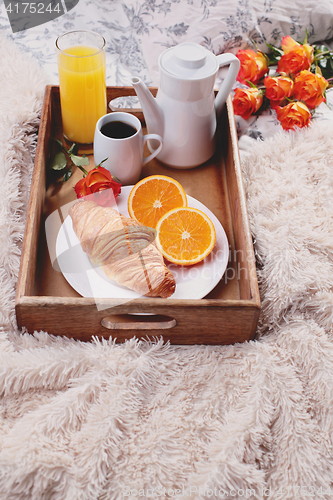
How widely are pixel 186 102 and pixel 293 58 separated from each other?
50cm

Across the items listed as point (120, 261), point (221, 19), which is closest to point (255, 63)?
point (221, 19)

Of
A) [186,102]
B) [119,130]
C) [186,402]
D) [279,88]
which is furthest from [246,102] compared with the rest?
[186,402]

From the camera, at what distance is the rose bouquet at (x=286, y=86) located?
3.58 feet

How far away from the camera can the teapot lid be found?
844 millimetres

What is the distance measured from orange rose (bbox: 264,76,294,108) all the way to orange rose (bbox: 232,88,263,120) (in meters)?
0.04

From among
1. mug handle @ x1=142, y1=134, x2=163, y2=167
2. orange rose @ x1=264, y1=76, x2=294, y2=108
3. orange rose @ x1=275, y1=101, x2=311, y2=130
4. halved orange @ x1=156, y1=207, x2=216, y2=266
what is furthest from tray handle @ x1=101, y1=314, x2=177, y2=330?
orange rose @ x1=264, y1=76, x2=294, y2=108

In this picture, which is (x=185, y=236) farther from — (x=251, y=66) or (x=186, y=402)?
(x=251, y=66)

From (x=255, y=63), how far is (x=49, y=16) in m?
0.72

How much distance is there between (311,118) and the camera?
1157mm

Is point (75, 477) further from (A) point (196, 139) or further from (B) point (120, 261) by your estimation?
(A) point (196, 139)

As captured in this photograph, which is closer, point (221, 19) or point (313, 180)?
point (313, 180)

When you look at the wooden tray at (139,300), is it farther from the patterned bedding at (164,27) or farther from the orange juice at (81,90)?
the patterned bedding at (164,27)

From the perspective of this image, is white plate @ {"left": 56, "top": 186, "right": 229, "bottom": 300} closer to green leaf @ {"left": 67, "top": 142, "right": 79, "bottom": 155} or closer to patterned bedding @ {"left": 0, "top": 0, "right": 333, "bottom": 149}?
green leaf @ {"left": 67, "top": 142, "right": 79, "bottom": 155}

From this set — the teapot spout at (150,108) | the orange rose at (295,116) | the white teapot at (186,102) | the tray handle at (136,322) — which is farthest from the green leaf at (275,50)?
the tray handle at (136,322)
